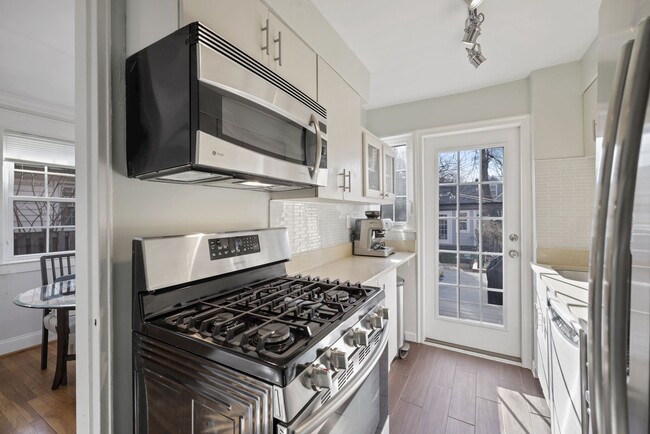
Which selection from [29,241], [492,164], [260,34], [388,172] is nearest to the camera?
[260,34]

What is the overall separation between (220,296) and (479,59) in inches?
77.0

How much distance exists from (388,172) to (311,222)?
1022 mm

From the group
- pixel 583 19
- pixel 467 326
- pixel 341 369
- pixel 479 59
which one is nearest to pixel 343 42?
pixel 479 59

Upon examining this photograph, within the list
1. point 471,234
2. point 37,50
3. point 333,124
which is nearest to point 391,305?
point 471,234

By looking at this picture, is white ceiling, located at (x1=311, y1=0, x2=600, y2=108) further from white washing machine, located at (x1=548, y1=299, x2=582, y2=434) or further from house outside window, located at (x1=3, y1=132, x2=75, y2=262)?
house outside window, located at (x1=3, y1=132, x2=75, y2=262)

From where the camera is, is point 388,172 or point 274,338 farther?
point 388,172

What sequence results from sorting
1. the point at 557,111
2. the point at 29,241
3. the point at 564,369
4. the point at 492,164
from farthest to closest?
1. the point at 29,241
2. the point at 492,164
3. the point at 557,111
4. the point at 564,369

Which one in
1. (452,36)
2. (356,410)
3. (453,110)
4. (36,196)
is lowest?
(356,410)

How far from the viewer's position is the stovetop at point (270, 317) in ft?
2.47

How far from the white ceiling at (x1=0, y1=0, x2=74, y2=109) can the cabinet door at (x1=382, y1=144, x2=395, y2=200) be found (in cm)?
225

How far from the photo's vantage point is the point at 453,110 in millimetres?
2660

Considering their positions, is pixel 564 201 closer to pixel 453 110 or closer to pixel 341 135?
pixel 453 110

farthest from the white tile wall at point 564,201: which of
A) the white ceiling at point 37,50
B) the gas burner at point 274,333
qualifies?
the white ceiling at point 37,50

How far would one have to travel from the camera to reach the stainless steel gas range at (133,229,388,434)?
699mm
